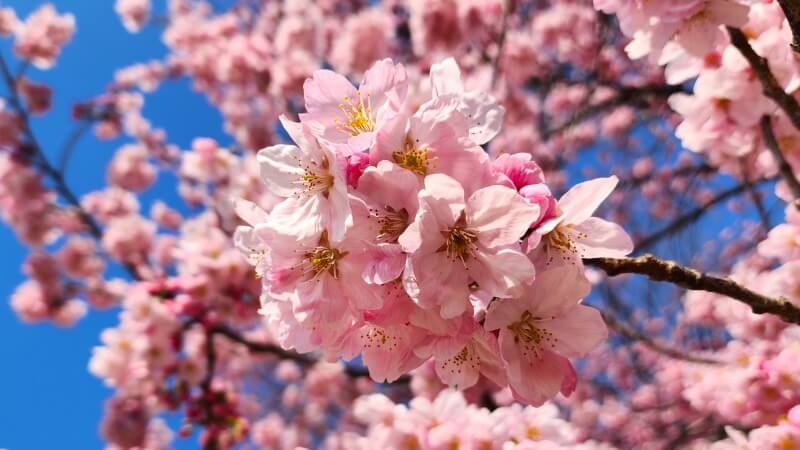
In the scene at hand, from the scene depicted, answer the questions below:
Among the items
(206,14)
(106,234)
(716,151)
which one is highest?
(206,14)

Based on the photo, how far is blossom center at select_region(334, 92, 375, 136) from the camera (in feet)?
3.52

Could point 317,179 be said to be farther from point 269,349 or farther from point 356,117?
point 269,349

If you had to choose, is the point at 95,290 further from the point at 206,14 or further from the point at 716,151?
the point at 206,14

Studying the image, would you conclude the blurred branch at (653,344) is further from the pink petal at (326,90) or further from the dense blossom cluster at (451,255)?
the pink petal at (326,90)

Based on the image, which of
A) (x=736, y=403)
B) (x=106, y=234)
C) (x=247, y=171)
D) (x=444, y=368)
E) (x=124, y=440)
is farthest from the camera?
(x=106, y=234)

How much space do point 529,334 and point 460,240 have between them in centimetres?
21

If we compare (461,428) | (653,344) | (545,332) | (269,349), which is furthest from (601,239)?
(269,349)

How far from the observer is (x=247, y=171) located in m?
5.06

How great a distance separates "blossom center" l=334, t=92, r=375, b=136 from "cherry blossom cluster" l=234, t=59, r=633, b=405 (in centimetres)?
1

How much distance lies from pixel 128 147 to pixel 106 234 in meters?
2.49

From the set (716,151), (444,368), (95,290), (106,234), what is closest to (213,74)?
(106,234)

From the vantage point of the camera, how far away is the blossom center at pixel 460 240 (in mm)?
898

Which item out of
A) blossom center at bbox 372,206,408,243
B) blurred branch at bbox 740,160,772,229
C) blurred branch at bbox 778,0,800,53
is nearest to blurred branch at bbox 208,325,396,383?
blurred branch at bbox 740,160,772,229

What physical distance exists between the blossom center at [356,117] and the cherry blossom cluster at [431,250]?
13 mm
